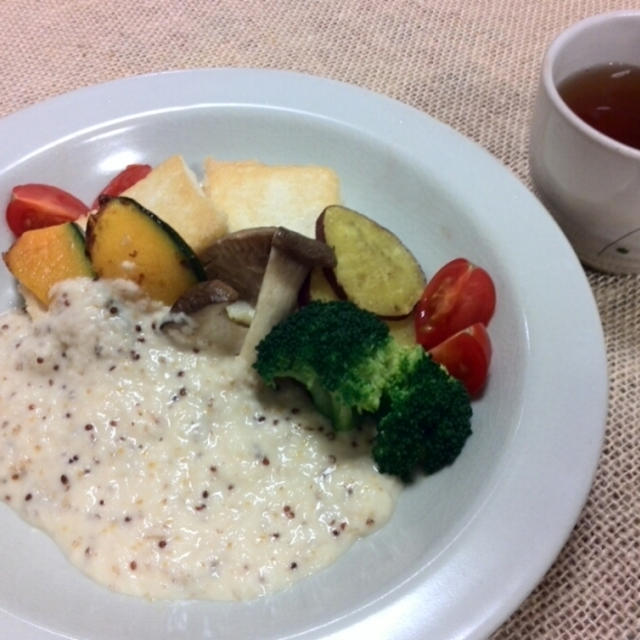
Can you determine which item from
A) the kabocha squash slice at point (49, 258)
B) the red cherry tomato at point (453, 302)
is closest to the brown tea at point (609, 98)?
the red cherry tomato at point (453, 302)

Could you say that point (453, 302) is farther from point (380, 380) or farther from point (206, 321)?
point (206, 321)

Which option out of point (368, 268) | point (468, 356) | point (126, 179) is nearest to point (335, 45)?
point (126, 179)

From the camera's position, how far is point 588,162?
4.39 ft

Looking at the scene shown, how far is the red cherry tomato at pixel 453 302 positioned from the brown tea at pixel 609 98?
38cm

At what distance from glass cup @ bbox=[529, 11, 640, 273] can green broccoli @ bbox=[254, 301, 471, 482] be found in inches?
17.6

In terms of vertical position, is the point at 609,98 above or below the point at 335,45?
above

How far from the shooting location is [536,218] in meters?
1.42

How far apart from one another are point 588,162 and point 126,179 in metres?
0.95

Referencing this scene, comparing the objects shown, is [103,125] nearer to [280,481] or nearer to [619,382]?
[280,481]

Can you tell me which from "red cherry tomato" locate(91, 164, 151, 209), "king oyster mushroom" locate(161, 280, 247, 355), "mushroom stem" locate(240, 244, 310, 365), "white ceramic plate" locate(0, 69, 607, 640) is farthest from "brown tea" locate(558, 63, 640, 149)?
"red cherry tomato" locate(91, 164, 151, 209)

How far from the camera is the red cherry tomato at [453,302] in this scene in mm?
1334

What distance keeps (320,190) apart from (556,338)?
1.96ft

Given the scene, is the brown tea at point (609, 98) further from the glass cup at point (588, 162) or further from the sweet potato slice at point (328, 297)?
the sweet potato slice at point (328, 297)

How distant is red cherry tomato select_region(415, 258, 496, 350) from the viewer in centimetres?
133
